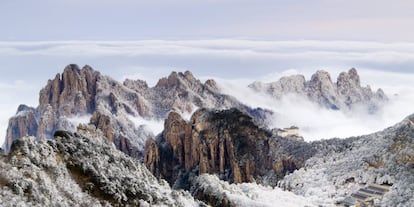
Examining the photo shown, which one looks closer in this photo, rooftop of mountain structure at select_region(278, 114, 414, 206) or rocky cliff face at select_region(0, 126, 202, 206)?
rocky cliff face at select_region(0, 126, 202, 206)

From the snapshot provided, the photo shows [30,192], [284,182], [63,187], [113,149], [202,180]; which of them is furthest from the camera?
[284,182]

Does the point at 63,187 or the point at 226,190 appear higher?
the point at 63,187

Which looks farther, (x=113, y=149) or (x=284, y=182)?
(x=284, y=182)

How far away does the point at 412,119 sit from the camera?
530 ft

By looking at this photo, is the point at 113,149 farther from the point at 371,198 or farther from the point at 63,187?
the point at 371,198

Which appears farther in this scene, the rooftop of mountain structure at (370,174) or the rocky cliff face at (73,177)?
the rooftop of mountain structure at (370,174)

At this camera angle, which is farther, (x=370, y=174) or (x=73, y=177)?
(x=370, y=174)

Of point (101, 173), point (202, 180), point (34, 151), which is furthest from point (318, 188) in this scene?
point (34, 151)

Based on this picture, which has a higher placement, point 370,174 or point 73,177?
point 73,177

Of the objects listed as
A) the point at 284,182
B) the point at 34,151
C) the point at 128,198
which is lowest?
the point at 284,182

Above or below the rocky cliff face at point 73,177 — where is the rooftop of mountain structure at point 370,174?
below

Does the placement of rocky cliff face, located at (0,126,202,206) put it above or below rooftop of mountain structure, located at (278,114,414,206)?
above

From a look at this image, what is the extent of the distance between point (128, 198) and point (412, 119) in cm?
9601

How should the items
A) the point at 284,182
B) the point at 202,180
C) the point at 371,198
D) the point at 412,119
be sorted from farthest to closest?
the point at 284,182 → the point at 412,119 → the point at 202,180 → the point at 371,198
